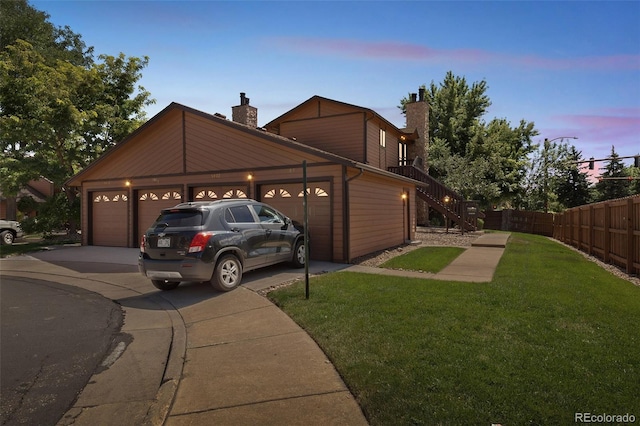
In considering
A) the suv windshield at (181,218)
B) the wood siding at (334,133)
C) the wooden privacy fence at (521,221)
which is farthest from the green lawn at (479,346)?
the wooden privacy fence at (521,221)

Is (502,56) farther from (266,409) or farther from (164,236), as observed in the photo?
(266,409)

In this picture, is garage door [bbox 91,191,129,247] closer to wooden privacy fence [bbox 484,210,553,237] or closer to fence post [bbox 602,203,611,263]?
fence post [bbox 602,203,611,263]

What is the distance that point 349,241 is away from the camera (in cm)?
1085

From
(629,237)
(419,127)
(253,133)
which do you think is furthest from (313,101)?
(629,237)

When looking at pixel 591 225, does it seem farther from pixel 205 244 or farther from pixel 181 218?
pixel 181 218

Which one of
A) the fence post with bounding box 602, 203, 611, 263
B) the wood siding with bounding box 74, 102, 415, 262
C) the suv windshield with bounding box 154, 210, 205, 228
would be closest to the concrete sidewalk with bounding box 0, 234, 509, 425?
the suv windshield with bounding box 154, 210, 205, 228

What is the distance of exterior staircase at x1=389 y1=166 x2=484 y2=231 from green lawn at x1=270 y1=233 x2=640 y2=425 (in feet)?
42.1

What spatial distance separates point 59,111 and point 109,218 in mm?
6411

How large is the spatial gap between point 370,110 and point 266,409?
15079 mm

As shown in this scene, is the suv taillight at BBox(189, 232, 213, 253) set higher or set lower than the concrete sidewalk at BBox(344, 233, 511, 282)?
higher

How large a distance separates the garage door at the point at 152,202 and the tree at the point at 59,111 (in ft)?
17.9

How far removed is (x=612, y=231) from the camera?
10500 mm

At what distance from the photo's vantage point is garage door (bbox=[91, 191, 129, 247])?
16.0m

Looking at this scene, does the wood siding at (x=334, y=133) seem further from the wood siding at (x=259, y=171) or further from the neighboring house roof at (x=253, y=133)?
the neighboring house roof at (x=253, y=133)
